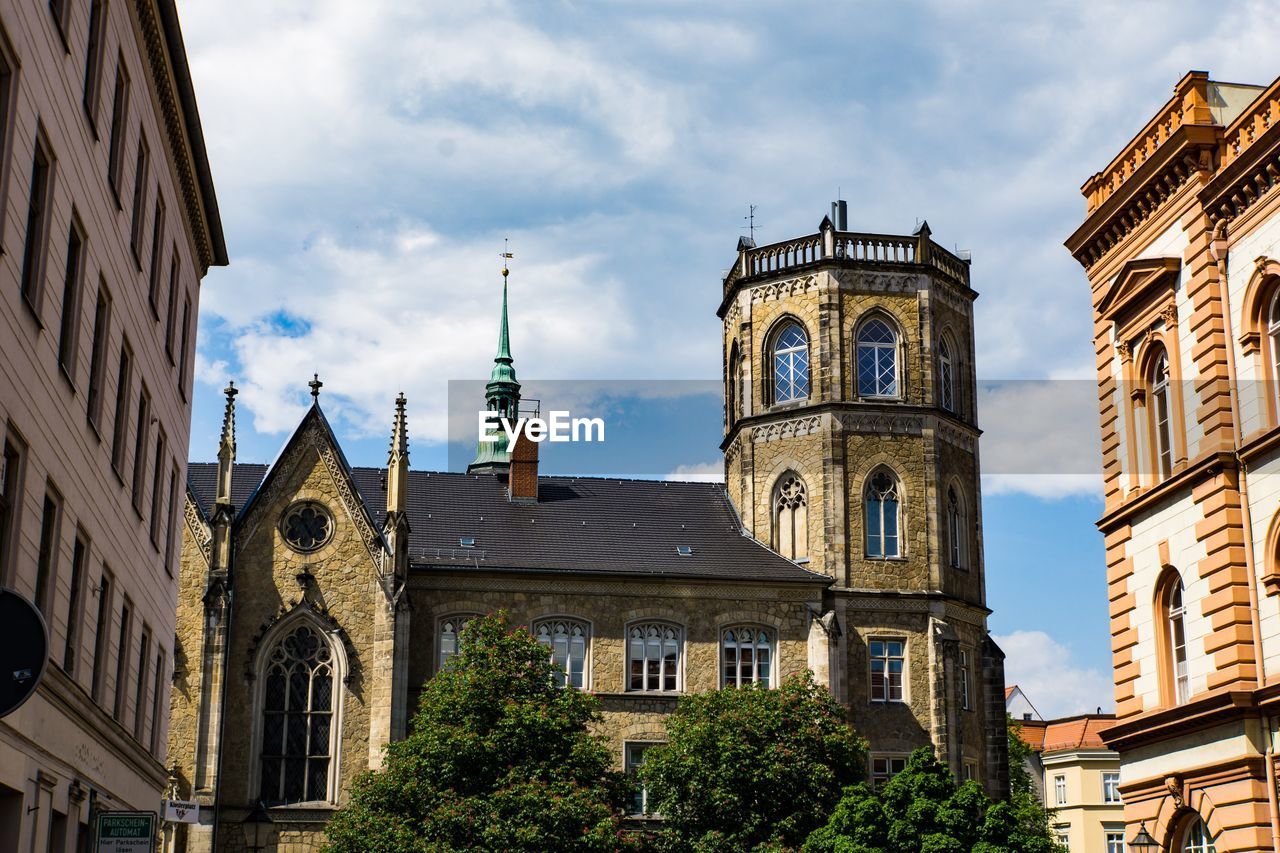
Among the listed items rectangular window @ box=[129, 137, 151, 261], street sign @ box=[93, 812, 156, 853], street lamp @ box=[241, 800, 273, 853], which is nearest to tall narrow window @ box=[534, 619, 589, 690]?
street lamp @ box=[241, 800, 273, 853]

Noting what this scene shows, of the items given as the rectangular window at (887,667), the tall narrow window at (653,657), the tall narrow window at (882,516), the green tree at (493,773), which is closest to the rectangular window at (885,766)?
the rectangular window at (887,667)

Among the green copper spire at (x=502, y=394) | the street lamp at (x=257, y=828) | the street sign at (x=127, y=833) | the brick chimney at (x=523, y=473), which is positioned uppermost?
the green copper spire at (x=502, y=394)

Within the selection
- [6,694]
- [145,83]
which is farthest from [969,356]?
[6,694]

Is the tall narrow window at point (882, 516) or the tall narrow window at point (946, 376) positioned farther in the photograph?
the tall narrow window at point (946, 376)

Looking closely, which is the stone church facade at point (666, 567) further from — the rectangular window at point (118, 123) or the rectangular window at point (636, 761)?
the rectangular window at point (118, 123)

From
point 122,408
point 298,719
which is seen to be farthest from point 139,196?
point 298,719

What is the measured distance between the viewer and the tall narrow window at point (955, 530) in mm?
54062

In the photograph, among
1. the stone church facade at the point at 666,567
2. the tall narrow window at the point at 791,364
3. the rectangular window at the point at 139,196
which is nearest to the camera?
the rectangular window at the point at 139,196

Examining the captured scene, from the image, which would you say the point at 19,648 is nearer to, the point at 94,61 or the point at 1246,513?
the point at 94,61

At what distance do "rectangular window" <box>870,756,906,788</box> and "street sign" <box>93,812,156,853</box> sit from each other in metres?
34.8

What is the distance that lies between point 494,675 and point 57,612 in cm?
2171

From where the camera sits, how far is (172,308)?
3222cm

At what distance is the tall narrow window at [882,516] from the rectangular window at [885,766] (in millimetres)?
6584

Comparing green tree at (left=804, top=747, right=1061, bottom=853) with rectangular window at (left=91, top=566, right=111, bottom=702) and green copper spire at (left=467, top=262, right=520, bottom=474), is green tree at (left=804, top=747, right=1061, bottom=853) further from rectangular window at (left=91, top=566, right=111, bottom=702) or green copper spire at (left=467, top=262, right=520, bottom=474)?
green copper spire at (left=467, top=262, right=520, bottom=474)
